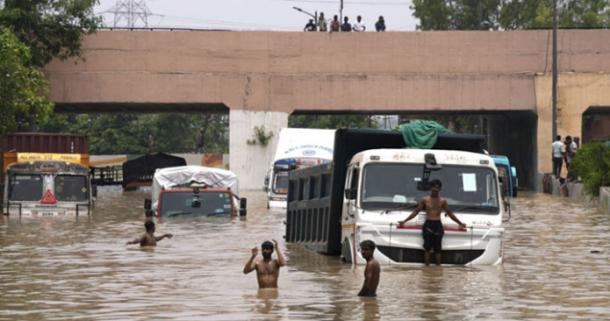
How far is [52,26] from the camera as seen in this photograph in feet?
173

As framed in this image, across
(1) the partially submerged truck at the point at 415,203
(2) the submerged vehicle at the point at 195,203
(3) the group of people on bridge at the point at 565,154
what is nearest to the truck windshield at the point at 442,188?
(1) the partially submerged truck at the point at 415,203

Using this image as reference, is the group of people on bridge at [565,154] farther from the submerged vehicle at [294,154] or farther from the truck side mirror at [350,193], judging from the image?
the truck side mirror at [350,193]

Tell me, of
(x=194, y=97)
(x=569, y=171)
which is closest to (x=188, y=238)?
(x=569, y=171)

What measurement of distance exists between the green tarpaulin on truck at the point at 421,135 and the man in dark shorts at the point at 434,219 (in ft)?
6.54

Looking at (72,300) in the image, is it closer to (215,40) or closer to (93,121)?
(215,40)

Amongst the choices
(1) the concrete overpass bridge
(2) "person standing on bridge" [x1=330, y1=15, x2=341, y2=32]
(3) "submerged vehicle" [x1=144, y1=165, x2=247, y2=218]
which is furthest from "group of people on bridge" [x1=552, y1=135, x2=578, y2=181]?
(3) "submerged vehicle" [x1=144, y1=165, x2=247, y2=218]

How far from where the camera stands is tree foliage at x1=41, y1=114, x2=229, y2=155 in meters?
103

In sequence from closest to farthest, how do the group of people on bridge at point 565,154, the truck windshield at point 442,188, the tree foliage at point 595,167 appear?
the truck windshield at point 442,188 < the tree foliage at point 595,167 < the group of people on bridge at point 565,154

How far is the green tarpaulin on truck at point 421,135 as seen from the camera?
20.3 m

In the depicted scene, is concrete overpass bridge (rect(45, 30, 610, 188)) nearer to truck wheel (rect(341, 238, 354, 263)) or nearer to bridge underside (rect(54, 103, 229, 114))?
bridge underside (rect(54, 103, 229, 114))

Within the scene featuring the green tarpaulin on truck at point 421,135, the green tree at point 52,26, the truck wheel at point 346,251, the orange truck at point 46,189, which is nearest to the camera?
the truck wheel at point 346,251

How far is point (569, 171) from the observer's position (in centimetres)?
4462

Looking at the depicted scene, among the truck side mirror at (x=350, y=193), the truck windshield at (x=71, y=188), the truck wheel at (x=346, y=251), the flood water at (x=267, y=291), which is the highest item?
the truck side mirror at (x=350, y=193)

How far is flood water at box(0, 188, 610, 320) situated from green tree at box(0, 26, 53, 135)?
12.4m
